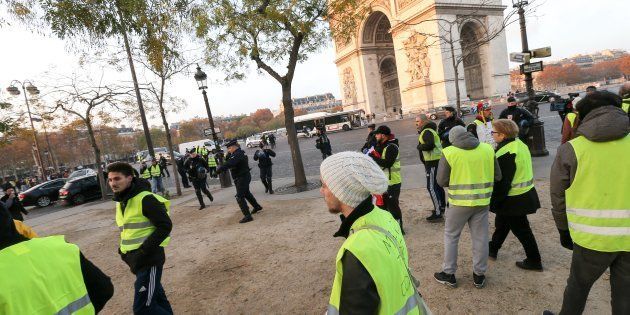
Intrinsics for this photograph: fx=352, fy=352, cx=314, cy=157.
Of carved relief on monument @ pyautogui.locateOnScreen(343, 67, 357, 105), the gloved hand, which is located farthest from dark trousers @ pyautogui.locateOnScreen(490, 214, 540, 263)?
carved relief on monument @ pyautogui.locateOnScreen(343, 67, 357, 105)

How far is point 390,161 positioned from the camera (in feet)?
15.9

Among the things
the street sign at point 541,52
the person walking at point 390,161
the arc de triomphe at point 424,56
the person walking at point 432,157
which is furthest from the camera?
the arc de triomphe at point 424,56

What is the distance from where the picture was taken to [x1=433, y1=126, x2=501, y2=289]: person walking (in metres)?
3.33

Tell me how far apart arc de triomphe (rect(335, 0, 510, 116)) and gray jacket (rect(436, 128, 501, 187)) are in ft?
80.1

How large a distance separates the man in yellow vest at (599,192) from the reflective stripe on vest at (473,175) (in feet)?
3.19

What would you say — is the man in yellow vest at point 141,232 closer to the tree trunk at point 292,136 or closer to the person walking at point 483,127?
the person walking at point 483,127

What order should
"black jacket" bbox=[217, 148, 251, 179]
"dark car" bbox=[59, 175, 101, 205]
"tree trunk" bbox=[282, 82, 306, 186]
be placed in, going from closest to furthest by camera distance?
"black jacket" bbox=[217, 148, 251, 179], "tree trunk" bbox=[282, 82, 306, 186], "dark car" bbox=[59, 175, 101, 205]

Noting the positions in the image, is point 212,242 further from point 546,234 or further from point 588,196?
point 588,196

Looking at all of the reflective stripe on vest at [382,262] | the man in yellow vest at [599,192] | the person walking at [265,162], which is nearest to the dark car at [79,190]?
→ the person walking at [265,162]

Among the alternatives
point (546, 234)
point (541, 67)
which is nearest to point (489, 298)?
point (546, 234)

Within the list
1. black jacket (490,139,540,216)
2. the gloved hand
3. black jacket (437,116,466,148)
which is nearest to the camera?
the gloved hand

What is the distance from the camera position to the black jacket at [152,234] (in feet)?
9.77

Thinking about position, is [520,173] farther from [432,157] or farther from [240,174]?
[240,174]

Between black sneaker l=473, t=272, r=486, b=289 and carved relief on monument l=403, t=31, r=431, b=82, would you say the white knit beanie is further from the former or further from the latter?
carved relief on monument l=403, t=31, r=431, b=82
